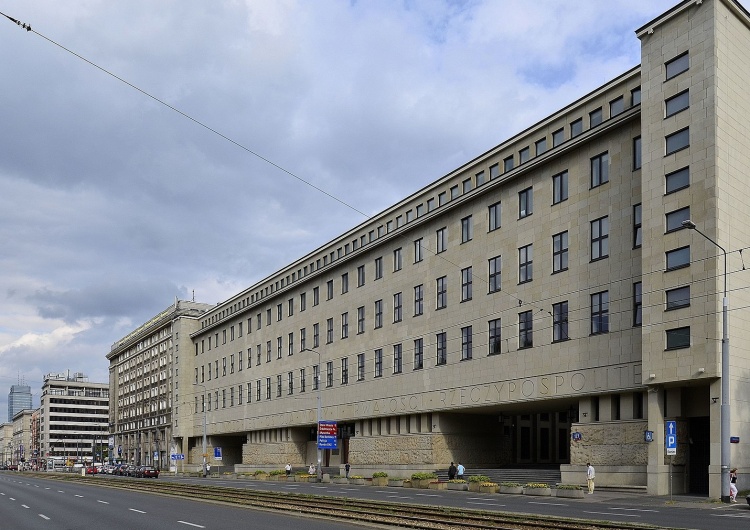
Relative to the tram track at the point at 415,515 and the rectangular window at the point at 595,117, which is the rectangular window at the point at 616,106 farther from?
the tram track at the point at 415,515

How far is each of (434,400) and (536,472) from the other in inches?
406

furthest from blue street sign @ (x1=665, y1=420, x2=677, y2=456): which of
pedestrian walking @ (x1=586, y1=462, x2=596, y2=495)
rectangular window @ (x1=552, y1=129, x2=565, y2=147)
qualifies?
rectangular window @ (x1=552, y1=129, x2=565, y2=147)

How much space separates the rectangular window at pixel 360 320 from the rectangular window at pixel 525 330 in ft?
77.2

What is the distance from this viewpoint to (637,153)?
1914 inches

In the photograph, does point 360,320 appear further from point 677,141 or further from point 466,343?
point 677,141

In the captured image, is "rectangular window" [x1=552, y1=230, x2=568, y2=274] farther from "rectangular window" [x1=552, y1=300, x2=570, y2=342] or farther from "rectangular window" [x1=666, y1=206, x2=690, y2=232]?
"rectangular window" [x1=666, y1=206, x2=690, y2=232]

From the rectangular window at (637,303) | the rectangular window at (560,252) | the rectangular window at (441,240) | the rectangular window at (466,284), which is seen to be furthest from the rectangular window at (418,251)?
the rectangular window at (637,303)

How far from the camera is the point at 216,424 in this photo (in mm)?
112938

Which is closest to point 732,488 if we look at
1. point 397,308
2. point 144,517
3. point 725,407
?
point 725,407

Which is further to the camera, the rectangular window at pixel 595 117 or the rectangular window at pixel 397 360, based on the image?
the rectangular window at pixel 397 360

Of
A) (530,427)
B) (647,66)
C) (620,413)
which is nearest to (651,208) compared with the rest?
(647,66)

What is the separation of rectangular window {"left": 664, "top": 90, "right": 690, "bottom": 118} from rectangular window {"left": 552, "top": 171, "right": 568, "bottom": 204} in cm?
987

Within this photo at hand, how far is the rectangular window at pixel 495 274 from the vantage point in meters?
59.1

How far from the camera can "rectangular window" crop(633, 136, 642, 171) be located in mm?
48406
